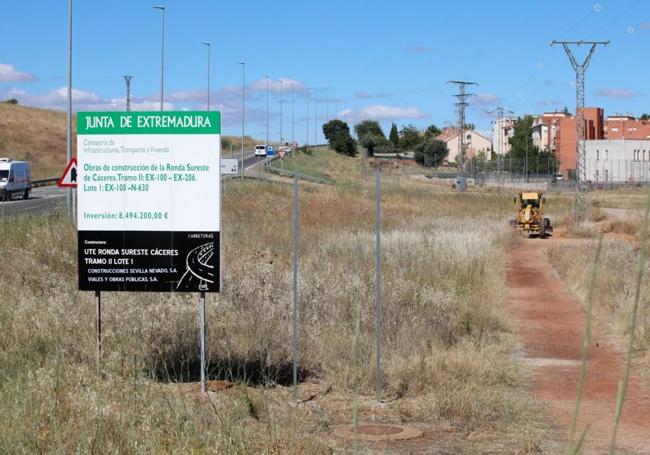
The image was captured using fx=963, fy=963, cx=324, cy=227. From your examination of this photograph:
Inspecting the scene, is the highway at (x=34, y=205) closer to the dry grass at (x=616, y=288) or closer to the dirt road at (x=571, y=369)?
the dry grass at (x=616, y=288)

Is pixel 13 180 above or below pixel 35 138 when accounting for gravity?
below

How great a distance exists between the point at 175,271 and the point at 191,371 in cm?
149

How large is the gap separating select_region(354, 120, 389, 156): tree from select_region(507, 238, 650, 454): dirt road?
12461 centimetres

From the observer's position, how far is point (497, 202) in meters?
58.7

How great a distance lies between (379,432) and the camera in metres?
7.82

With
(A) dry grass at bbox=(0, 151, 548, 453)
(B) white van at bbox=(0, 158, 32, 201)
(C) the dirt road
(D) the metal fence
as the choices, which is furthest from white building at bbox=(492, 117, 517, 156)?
(A) dry grass at bbox=(0, 151, 548, 453)

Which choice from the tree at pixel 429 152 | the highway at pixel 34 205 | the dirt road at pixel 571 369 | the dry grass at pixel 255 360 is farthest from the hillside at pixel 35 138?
the dry grass at pixel 255 360

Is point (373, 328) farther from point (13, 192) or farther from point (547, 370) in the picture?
point (13, 192)

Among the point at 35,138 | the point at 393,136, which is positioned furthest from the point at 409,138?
the point at 35,138

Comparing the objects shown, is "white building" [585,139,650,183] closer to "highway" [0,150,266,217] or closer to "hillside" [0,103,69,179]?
"hillside" [0,103,69,179]

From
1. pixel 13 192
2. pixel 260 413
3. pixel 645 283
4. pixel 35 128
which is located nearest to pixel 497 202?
pixel 13 192

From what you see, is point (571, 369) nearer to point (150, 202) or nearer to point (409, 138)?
point (150, 202)

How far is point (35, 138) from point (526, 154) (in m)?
52.6

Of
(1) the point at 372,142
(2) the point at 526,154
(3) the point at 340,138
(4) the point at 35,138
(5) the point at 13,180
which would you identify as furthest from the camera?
(3) the point at 340,138
